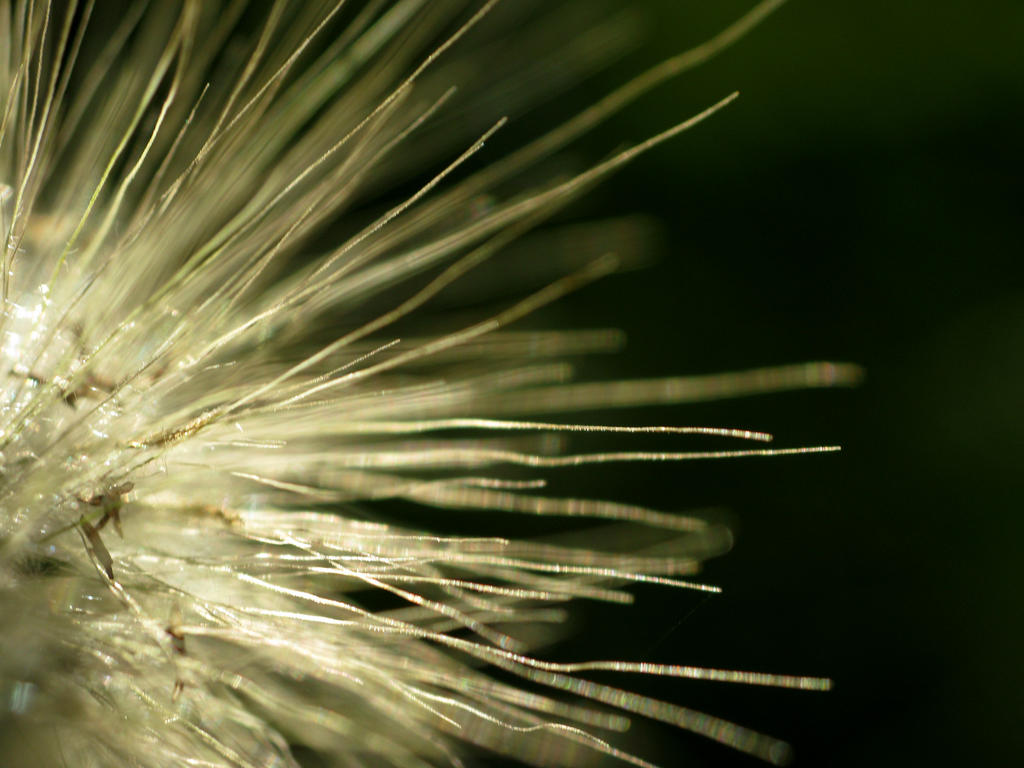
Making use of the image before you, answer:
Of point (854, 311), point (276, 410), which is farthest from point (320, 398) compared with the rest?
point (854, 311)

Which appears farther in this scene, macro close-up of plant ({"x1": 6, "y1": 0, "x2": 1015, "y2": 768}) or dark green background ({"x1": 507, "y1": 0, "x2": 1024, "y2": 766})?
dark green background ({"x1": 507, "y1": 0, "x2": 1024, "y2": 766})

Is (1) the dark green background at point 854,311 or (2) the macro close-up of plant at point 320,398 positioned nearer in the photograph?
(2) the macro close-up of plant at point 320,398

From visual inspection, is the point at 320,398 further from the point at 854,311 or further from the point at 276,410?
the point at 854,311

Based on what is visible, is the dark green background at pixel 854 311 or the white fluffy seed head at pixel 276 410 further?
the dark green background at pixel 854 311
